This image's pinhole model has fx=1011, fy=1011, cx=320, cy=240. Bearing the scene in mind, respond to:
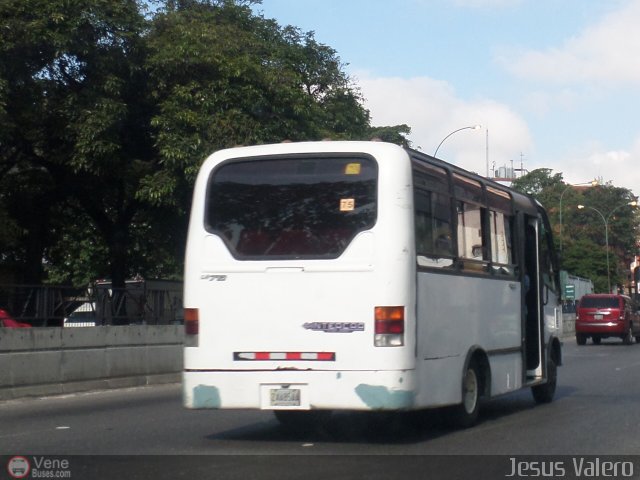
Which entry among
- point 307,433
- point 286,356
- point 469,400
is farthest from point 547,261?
point 286,356

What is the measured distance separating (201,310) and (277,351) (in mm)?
940

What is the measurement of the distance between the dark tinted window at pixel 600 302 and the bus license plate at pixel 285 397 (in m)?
28.2

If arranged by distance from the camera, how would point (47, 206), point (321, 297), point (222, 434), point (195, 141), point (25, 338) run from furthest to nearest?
point (47, 206)
point (195, 141)
point (25, 338)
point (222, 434)
point (321, 297)

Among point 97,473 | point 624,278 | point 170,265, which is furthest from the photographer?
point 624,278

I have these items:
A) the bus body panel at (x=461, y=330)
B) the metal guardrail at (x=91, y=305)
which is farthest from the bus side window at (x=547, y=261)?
the metal guardrail at (x=91, y=305)

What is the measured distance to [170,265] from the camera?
1629 inches

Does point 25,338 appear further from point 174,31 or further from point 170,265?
point 170,265

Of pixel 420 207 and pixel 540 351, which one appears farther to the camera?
pixel 540 351

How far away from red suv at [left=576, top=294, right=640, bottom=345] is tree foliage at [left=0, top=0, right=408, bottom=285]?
12282mm

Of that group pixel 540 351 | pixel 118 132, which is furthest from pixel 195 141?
pixel 540 351

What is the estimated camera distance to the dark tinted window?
3609cm

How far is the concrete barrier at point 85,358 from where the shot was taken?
15.2m

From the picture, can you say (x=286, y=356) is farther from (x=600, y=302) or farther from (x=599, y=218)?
(x=599, y=218)

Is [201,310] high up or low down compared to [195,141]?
down
